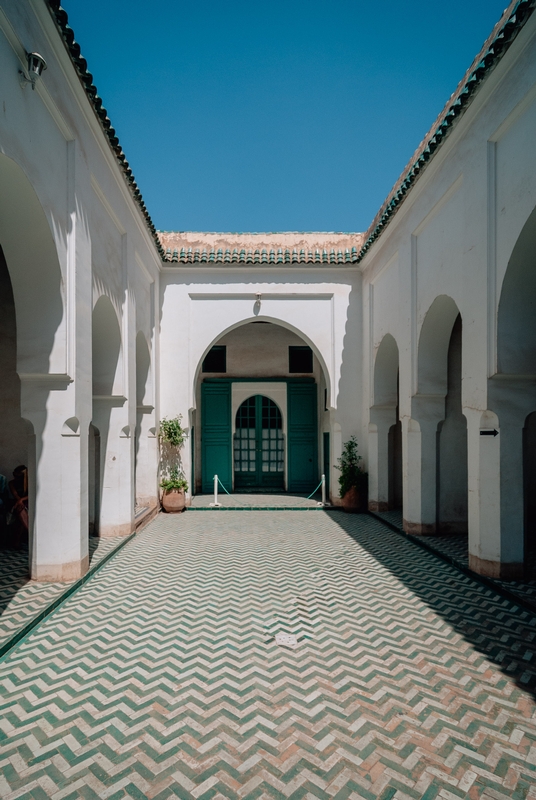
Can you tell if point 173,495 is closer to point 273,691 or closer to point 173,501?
point 173,501

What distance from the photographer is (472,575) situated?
20.8ft

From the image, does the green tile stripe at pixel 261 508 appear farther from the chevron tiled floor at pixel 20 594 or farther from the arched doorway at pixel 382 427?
the chevron tiled floor at pixel 20 594

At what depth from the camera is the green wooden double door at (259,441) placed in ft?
50.2

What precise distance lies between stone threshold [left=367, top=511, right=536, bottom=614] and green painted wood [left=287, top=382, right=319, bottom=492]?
19.1ft

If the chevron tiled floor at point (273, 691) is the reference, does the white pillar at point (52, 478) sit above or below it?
above

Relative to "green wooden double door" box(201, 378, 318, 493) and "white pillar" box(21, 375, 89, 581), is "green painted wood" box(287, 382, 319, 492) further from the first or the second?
"white pillar" box(21, 375, 89, 581)

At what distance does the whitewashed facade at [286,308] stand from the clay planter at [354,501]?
354mm

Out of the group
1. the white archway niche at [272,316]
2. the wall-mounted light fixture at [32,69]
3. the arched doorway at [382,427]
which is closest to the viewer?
the wall-mounted light fixture at [32,69]

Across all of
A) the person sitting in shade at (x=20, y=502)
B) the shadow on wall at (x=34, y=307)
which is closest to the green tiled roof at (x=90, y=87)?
the shadow on wall at (x=34, y=307)

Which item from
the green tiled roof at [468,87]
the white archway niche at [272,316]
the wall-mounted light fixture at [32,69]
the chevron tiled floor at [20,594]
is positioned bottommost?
the chevron tiled floor at [20,594]

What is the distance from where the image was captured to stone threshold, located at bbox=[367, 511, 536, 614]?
5297mm

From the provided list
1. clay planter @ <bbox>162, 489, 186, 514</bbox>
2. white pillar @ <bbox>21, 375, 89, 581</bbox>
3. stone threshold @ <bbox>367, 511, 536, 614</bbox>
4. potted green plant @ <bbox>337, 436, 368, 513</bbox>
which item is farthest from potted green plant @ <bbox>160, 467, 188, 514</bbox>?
white pillar @ <bbox>21, 375, 89, 581</bbox>

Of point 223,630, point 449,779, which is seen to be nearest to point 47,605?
point 223,630

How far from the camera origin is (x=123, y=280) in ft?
27.7
